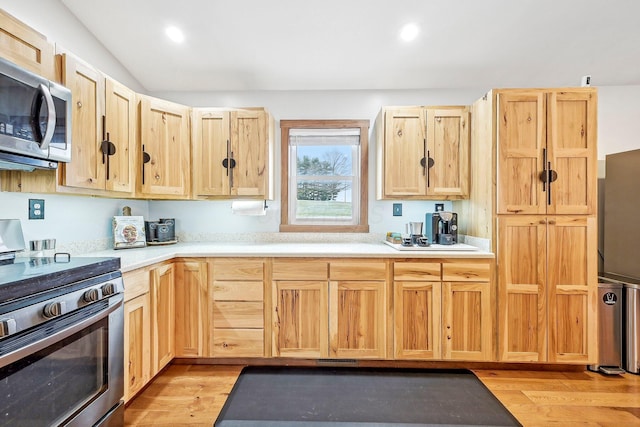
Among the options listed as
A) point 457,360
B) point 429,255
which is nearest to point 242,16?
point 429,255

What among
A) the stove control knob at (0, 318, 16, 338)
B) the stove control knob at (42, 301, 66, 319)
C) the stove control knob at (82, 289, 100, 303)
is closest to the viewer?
the stove control knob at (0, 318, 16, 338)

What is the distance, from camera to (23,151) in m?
1.39

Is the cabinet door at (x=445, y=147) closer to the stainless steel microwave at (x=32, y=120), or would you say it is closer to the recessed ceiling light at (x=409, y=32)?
the recessed ceiling light at (x=409, y=32)

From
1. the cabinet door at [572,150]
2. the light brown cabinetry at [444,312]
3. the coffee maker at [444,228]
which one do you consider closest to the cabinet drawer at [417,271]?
the light brown cabinetry at [444,312]

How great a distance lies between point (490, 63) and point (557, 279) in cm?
186

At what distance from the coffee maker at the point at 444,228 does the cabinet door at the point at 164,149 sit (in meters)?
2.19

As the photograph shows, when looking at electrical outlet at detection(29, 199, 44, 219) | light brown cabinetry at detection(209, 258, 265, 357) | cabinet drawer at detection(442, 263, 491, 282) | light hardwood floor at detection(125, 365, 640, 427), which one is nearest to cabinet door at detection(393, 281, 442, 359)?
cabinet drawer at detection(442, 263, 491, 282)

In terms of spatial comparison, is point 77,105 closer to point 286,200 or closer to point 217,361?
point 286,200

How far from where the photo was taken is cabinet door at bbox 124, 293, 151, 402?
1814 mm

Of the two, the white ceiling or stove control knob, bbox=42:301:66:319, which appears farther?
the white ceiling

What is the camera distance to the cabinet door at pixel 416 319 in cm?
234

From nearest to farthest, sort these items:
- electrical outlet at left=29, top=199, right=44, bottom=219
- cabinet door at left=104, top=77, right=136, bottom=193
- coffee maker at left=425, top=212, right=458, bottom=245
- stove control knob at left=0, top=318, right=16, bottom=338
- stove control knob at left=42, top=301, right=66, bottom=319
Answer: stove control knob at left=0, top=318, right=16, bottom=338 → stove control knob at left=42, top=301, right=66, bottom=319 → electrical outlet at left=29, top=199, right=44, bottom=219 → cabinet door at left=104, top=77, right=136, bottom=193 → coffee maker at left=425, top=212, right=458, bottom=245

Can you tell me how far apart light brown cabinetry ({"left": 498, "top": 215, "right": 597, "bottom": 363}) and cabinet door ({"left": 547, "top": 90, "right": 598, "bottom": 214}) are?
0.13 m

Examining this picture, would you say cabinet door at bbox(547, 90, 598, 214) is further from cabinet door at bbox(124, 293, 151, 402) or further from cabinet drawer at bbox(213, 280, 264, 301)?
cabinet door at bbox(124, 293, 151, 402)
